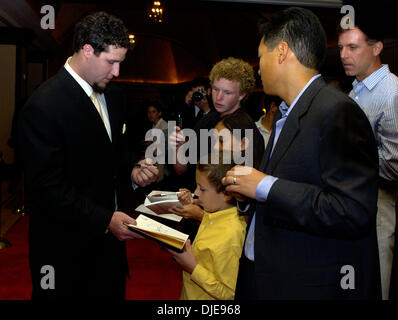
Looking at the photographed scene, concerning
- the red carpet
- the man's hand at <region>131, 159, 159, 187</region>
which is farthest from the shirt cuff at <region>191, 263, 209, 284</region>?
the red carpet

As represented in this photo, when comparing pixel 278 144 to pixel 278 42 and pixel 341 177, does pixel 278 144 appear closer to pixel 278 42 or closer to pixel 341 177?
pixel 341 177

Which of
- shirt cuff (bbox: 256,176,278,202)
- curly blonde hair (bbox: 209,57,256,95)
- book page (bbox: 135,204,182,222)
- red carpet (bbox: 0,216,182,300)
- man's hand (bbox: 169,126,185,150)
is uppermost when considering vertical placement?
curly blonde hair (bbox: 209,57,256,95)

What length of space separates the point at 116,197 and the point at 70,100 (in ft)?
1.86

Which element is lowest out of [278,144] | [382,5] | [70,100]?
[278,144]

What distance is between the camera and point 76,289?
5.96 feet

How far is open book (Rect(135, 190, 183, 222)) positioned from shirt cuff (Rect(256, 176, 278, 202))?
89cm

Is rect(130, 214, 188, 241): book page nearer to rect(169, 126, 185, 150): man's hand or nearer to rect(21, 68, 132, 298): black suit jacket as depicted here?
rect(21, 68, 132, 298): black suit jacket

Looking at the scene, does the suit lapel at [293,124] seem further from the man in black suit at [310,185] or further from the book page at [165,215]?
the book page at [165,215]

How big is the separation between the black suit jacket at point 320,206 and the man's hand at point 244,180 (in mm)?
61

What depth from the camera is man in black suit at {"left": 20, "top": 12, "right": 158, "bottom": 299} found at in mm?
1713

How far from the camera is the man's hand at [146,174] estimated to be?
2.16 meters

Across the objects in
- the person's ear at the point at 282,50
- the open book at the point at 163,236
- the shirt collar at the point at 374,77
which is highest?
the shirt collar at the point at 374,77

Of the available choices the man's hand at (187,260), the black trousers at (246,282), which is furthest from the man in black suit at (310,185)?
the man's hand at (187,260)

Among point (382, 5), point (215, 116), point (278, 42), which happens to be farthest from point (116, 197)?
point (382, 5)
